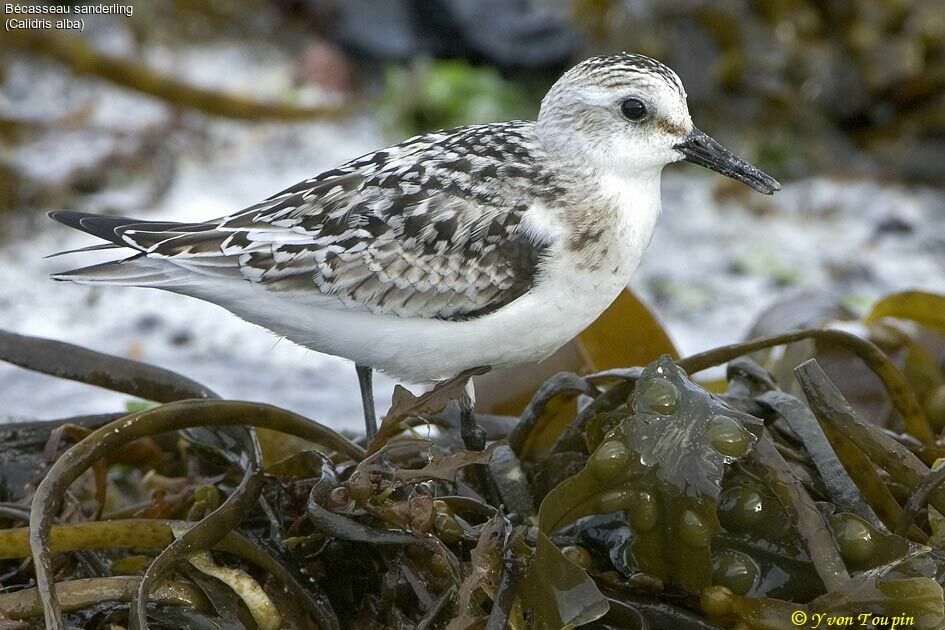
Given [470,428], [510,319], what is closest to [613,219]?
[510,319]

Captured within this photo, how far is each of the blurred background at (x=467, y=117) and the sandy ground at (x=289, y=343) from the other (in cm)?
1

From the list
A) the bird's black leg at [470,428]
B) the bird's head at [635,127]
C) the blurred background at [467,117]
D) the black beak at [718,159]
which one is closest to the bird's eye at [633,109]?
the bird's head at [635,127]

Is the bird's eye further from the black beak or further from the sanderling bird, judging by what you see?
the black beak

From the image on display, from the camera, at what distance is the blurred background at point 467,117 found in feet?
17.9

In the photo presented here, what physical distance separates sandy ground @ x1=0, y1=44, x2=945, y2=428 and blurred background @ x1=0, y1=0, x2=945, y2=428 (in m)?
0.01

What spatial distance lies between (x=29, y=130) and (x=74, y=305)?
1312mm

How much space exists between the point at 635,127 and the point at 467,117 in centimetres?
328

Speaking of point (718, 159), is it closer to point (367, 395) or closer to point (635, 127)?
point (635, 127)

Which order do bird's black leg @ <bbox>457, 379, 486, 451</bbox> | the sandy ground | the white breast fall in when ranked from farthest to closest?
the sandy ground → bird's black leg @ <bbox>457, 379, 486, 451</bbox> → the white breast

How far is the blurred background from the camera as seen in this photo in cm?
546

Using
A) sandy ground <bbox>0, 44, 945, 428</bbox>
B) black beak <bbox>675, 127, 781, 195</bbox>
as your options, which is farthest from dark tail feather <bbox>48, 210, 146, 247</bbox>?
black beak <bbox>675, 127, 781, 195</bbox>

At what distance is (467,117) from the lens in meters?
6.39

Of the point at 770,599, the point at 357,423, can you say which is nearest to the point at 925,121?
the point at 357,423

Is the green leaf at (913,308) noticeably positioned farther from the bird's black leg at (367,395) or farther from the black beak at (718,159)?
the bird's black leg at (367,395)
